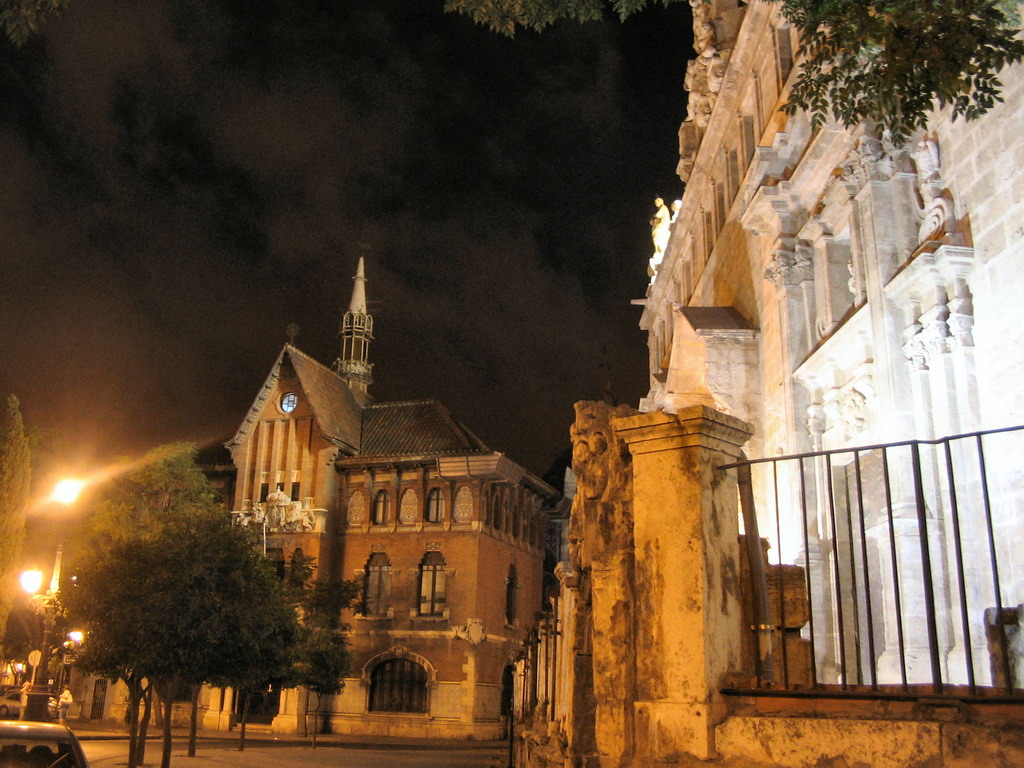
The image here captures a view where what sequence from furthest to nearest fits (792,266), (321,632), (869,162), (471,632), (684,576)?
(471,632)
(321,632)
(792,266)
(869,162)
(684,576)

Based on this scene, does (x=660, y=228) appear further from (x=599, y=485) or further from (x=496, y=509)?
(x=599, y=485)

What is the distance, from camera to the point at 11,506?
26.7 meters

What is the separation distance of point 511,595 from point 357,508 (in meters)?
8.04

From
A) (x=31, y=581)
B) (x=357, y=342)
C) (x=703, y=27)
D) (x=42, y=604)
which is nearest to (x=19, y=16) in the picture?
(x=31, y=581)

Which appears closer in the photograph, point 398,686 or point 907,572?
point 907,572

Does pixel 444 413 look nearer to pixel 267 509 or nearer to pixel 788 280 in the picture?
pixel 267 509

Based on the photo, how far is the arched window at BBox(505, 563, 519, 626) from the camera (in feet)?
135

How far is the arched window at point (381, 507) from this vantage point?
41.0m

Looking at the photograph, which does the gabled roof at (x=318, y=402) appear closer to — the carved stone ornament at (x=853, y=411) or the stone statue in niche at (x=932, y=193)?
the carved stone ornament at (x=853, y=411)

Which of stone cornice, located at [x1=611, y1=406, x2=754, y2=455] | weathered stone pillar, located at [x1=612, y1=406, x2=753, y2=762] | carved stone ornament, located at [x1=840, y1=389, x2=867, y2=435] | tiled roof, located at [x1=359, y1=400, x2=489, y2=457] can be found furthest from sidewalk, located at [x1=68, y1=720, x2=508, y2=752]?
stone cornice, located at [x1=611, y1=406, x2=754, y2=455]

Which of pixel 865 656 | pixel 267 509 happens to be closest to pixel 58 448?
pixel 267 509

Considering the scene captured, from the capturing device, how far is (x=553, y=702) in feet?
41.5

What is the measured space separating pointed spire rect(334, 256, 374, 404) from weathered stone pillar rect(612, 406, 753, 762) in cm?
4570

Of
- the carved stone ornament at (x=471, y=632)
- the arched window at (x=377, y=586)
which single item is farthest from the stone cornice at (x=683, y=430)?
the arched window at (x=377, y=586)
